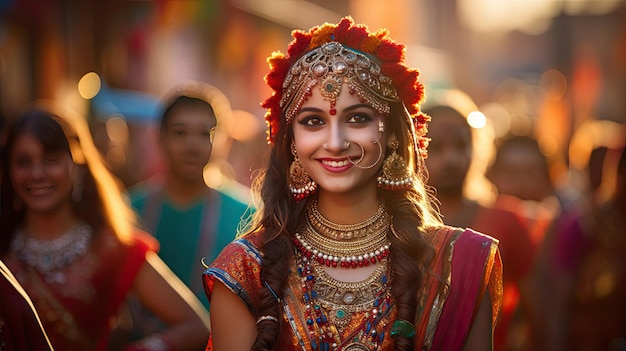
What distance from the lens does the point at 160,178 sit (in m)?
6.95

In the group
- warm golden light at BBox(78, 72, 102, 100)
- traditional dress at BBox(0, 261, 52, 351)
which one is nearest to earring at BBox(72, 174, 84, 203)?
traditional dress at BBox(0, 261, 52, 351)

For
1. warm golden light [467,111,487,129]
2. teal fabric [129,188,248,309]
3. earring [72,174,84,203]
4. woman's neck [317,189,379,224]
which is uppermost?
warm golden light [467,111,487,129]

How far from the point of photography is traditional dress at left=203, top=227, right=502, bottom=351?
344 cm

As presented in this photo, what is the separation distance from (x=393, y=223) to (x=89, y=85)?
11.2 metres

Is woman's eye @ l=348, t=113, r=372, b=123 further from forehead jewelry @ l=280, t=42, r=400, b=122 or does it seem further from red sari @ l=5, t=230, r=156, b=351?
red sari @ l=5, t=230, r=156, b=351

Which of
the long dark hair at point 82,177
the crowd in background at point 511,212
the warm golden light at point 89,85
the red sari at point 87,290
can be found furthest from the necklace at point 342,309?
the warm golden light at point 89,85

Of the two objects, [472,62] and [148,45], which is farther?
[472,62]

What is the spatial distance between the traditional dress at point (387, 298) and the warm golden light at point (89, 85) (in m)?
9.79

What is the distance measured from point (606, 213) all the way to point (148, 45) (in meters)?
12.8

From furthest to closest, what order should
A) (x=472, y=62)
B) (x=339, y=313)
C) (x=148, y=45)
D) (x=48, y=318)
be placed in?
(x=472, y=62), (x=148, y=45), (x=48, y=318), (x=339, y=313)

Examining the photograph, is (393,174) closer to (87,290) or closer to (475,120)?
(87,290)

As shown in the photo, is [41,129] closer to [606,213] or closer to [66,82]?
[606,213]

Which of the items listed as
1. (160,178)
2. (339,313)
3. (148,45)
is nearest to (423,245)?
(339,313)

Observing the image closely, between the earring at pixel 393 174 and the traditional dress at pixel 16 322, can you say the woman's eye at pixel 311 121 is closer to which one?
the earring at pixel 393 174
